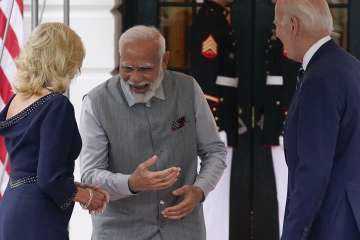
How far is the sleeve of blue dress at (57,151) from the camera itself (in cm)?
349

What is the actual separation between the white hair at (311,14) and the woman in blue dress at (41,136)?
0.86 m

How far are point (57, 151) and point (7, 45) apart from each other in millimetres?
1822

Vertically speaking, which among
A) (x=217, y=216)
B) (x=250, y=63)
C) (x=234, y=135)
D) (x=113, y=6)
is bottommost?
(x=217, y=216)

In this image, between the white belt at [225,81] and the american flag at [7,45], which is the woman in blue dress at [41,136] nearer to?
the american flag at [7,45]

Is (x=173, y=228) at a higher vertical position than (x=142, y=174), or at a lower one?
lower

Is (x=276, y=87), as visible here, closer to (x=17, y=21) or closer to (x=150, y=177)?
(x=17, y=21)

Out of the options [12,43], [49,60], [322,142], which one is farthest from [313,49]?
[12,43]

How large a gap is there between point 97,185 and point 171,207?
12.6 inches

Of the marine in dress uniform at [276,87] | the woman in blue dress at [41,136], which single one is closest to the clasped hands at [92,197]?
the woman in blue dress at [41,136]

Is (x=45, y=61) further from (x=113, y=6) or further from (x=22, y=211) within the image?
(x=113, y=6)

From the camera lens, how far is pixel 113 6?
5.75m

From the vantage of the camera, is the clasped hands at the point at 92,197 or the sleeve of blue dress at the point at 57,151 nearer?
the sleeve of blue dress at the point at 57,151

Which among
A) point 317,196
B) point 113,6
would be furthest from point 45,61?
point 113,6

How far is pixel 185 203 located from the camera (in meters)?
3.78
